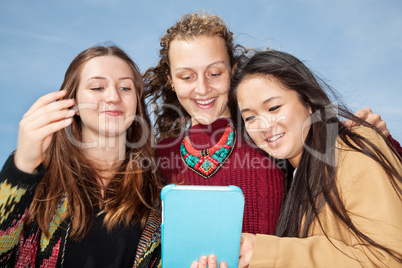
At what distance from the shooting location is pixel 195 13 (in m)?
2.99

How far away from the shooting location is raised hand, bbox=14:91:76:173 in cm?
185

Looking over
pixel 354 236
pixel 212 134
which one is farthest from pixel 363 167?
pixel 212 134

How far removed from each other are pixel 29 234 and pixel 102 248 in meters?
0.44

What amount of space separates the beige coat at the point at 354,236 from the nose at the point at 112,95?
1196mm

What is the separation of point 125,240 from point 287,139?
3.85 feet

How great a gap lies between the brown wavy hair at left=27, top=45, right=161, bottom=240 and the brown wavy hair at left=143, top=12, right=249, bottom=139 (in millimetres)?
498

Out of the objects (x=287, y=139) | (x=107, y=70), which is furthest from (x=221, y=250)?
(x=107, y=70)

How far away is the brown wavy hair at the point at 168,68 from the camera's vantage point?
8.90ft

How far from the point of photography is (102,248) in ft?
6.82

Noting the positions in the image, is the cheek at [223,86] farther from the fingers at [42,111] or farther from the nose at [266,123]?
the fingers at [42,111]

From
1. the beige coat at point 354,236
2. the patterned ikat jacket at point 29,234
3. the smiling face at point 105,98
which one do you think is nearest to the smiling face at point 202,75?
the smiling face at point 105,98

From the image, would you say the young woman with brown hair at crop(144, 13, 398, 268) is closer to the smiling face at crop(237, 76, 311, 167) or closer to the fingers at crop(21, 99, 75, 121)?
the smiling face at crop(237, 76, 311, 167)

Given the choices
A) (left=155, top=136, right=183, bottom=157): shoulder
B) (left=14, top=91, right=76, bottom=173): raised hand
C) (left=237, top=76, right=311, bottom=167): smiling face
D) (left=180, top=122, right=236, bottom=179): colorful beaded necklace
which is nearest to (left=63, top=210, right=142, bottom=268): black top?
(left=14, top=91, right=76, bottom=173): raised hand

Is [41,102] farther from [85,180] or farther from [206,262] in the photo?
[206,262]
